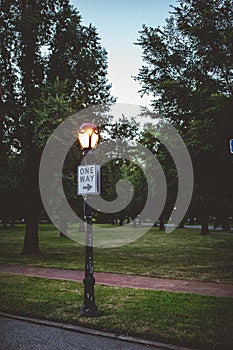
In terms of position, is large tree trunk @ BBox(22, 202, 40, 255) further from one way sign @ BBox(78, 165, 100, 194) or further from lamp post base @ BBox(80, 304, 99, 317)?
lamp post base @ BBox(80, 304, 99, 317)

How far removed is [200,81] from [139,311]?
30.4ft

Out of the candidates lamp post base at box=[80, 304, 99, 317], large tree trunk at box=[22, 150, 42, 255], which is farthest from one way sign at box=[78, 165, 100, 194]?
large tree trunk at box=[22, 150, 42, 255]

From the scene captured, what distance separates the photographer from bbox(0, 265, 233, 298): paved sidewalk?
30.4ft

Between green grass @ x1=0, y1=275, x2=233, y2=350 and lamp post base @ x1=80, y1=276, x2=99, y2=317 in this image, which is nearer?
green grass @ x1=0, y1=275, x2=233, y2=350

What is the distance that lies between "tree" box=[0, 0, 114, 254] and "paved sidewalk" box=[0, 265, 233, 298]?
199 inches

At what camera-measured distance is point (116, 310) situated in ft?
24.2

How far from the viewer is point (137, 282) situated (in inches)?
408

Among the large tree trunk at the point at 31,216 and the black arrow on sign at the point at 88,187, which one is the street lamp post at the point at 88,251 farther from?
the large tree trunk at the point at 31,216

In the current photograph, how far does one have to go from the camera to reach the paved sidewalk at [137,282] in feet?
30.4

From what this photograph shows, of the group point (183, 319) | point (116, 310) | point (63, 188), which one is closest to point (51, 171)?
point (63, 188)

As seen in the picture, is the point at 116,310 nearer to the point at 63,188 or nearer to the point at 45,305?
the point at 45,305

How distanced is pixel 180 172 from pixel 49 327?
8914 millimetres

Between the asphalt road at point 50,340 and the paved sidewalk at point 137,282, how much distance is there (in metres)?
3.86

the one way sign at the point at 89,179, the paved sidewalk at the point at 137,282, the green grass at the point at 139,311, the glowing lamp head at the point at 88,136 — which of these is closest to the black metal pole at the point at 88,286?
the green grass at the point at 139,311
